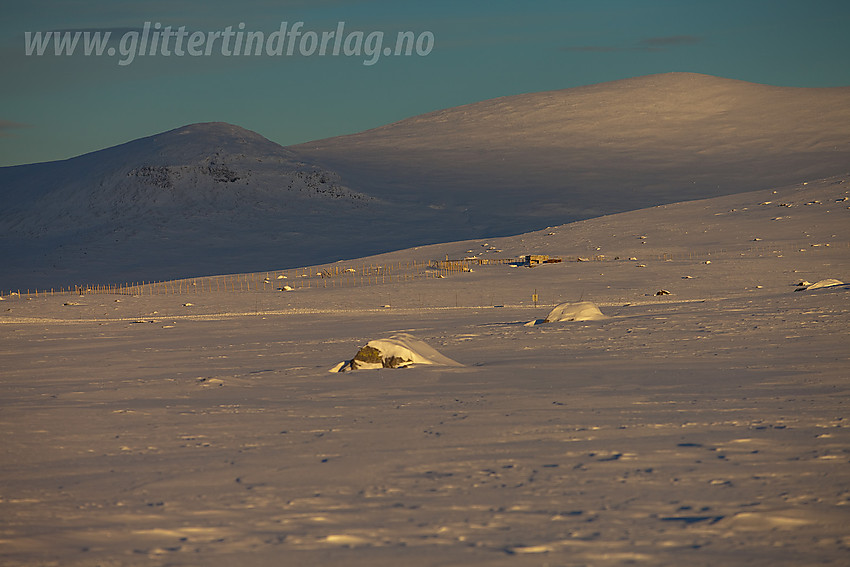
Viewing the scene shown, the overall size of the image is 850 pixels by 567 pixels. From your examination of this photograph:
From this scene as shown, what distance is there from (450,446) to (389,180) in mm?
83986

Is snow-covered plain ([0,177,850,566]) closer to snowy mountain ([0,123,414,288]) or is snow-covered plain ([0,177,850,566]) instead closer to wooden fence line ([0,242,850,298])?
wooden fence line ([0,242,850,298])

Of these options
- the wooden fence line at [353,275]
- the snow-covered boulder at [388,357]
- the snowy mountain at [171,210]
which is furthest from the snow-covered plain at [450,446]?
the snowy mountain at [171,210]

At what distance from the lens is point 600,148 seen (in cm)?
10319

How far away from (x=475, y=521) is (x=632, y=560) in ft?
4.15

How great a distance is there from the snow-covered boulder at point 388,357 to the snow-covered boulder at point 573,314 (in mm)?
6750

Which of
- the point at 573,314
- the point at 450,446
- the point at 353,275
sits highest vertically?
the point at 353,275

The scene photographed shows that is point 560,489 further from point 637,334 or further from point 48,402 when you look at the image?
point 637,334

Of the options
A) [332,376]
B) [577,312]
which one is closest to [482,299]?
[577,312]

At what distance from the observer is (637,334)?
18.3 meters

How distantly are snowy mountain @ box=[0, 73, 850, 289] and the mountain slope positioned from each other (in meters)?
0.31

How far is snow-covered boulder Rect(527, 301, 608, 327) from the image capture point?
21734 mm

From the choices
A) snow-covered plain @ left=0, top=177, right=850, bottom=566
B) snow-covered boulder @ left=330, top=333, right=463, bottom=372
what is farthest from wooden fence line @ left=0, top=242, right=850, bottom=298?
snow-covered boulder @ left=330, top=333, right=463, bottom=372

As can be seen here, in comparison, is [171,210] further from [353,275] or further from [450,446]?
[450,446]

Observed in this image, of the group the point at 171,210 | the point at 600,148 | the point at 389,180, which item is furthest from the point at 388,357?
the point at 600,148
